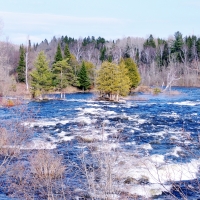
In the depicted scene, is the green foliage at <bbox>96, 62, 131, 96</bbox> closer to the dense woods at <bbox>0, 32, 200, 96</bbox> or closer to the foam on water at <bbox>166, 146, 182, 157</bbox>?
the dense woods at <bbox>0, 32, 200, 96</bbox>

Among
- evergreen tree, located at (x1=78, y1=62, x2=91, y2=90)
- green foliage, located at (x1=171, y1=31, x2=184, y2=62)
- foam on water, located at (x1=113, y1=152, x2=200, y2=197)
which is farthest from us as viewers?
green foliage, located at (x1=171, y1=31, x2=184, y2=62)

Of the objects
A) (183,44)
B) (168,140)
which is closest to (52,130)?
(168,140)

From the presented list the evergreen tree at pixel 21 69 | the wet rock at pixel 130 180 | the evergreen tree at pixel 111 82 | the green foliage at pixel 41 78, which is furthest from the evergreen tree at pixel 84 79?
the wet rock at pixel 130 180

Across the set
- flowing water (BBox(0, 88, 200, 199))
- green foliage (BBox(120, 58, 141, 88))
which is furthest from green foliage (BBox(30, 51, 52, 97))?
flowing water (BBox(0, 88, 200, 199))

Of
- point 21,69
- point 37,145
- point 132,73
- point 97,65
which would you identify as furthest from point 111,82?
point 97,65

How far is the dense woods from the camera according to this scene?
44.5 metres

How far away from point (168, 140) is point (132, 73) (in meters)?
35.3

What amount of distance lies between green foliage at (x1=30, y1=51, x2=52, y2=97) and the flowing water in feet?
54.6

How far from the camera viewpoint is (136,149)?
14086mm

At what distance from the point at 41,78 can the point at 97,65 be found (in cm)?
2223

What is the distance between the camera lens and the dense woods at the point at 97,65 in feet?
146

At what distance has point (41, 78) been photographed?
138 ft

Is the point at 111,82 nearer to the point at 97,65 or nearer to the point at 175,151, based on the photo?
the point at 175,151

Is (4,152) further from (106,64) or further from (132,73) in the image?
(132,73)
